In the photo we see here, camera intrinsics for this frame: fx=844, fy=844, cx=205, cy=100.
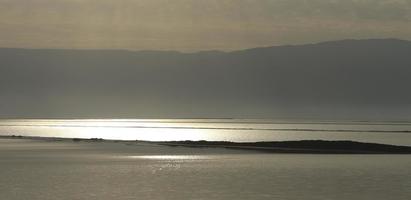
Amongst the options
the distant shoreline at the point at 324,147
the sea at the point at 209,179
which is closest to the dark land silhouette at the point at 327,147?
the distant shoreline at the point at 324,147

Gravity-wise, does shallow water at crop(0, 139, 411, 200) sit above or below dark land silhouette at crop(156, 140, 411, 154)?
below

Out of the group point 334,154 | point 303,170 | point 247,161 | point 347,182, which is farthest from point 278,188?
point 334,154

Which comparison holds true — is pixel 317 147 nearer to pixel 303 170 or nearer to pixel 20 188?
pixel 303 170

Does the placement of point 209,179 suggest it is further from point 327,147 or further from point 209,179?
point 327,147

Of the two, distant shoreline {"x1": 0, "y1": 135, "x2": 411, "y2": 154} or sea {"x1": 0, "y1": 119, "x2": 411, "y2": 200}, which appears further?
distant shoreline {"x1": 0, "y1": 135, "x2": 411, "y2": 154}

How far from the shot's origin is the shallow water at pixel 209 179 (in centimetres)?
4494

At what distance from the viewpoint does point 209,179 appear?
56094 mm

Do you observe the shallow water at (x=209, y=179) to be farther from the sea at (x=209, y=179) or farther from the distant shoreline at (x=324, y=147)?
the distant shoreline at (x=324, y=147)

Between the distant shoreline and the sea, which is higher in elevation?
the distant shoreline

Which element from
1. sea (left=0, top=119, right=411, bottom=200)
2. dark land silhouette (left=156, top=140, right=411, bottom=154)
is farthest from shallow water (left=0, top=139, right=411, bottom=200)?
dark land silhouette (left=156, top=140, right=411, bottom=154)

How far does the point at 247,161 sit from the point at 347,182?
26.7 metres

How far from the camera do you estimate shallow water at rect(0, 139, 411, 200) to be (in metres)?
44.9

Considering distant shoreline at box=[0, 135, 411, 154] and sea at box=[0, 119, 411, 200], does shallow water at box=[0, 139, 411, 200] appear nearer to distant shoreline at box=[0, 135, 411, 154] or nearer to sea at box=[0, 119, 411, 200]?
sea at box=[0, 119, 411, 200]

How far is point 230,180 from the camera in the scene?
180ft
